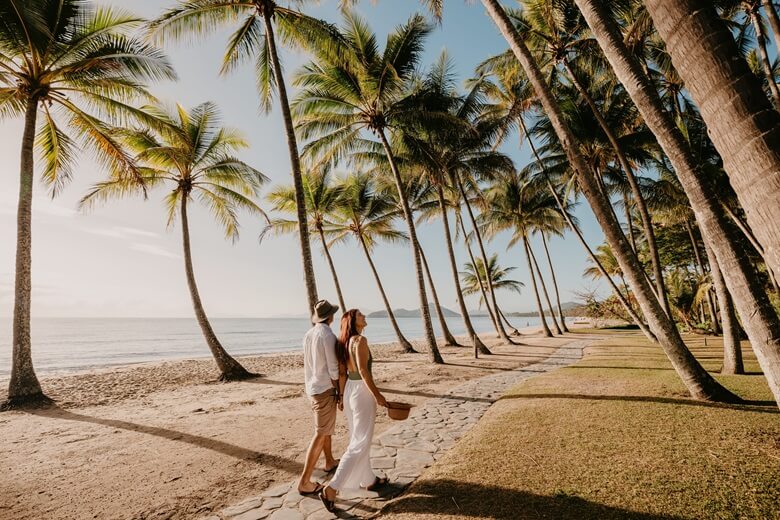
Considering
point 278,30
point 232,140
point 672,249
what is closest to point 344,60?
point 278,30

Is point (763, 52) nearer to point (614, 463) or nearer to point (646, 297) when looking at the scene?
point (646, 297)

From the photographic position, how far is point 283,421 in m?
6.15

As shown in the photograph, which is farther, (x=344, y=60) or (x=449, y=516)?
(x=344, y=60)

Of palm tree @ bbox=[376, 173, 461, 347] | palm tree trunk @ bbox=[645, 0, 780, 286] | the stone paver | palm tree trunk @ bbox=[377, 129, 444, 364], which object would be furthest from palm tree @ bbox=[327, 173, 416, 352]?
palm tree trunk @ bbox=[645, 0, 780, 286]

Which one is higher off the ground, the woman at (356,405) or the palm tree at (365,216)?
the palm tree at (365,216)

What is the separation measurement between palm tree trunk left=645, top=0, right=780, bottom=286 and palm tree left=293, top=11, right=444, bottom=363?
1039 cm

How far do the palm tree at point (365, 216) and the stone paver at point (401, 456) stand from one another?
38.1 ft

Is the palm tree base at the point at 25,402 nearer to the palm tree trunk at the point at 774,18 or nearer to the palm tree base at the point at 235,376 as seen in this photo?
the palm tree base at the point at 235,376

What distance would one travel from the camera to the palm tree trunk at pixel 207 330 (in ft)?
36.0

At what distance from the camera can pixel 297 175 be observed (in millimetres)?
8391

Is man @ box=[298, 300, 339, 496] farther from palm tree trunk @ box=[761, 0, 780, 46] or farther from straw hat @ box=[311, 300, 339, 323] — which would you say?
palm tree trunk @ box=[761, 0, 780, 46]

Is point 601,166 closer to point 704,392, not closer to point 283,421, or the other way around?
point 704,392

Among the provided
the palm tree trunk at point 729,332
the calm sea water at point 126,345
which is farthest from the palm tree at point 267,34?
the calm sea water at point 126,345

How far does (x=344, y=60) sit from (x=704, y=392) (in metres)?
12.2
